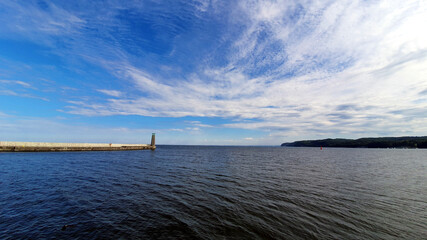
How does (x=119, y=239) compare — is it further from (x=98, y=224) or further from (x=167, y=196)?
(x=167, y=196)

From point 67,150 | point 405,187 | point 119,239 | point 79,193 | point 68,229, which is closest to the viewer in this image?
point 119,239

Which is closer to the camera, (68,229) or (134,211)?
(68,229)

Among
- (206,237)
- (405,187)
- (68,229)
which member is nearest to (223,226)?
(206,237)

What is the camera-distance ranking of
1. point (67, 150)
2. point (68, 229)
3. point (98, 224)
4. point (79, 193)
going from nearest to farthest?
point (68, 229) < point (98, 224) < point (79, 193) < point (67, 150)

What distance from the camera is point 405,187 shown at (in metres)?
19.9

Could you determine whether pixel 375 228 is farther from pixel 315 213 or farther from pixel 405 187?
pixel 405 187

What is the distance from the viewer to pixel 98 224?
973 cm

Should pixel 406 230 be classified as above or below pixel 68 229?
below

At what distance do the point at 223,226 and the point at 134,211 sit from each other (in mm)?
6704

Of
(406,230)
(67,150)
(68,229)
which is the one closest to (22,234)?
(68,229)

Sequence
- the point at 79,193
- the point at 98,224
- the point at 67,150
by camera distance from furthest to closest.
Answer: the point at 67,150 → the point at 79,193 → the point at 98,224

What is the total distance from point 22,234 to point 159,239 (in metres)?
7.35

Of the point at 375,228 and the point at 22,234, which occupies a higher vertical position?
the point at 22,234

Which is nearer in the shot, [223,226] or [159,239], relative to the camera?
[159,239]
